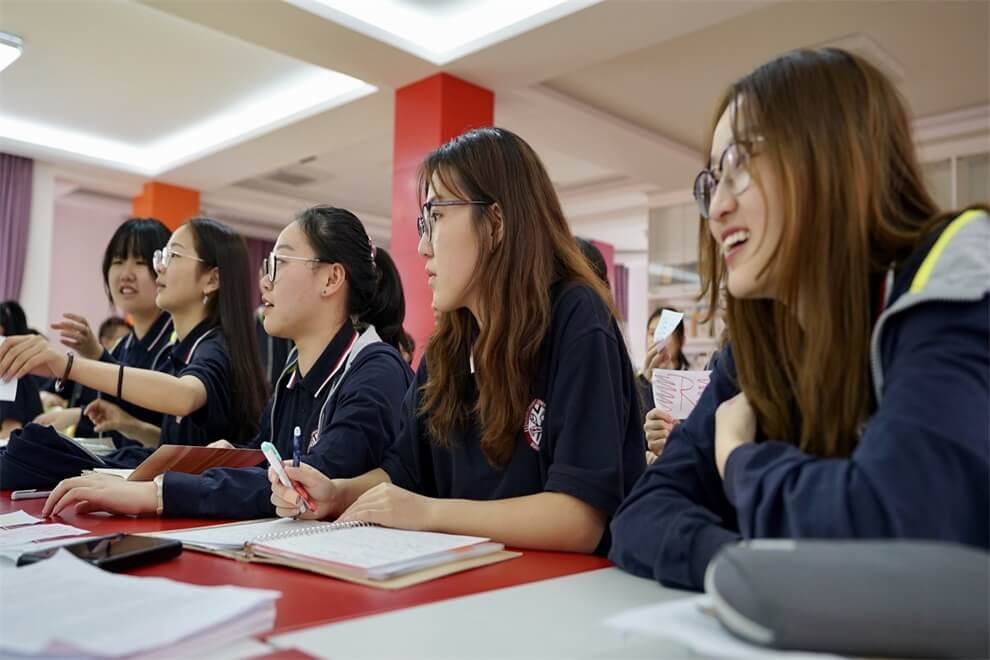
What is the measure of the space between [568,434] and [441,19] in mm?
4252

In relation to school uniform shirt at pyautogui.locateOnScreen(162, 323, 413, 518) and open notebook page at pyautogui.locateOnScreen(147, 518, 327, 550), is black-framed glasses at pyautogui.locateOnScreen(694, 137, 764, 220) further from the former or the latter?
school uniform shirt at pyautogui.locateOnScreen(162, 323, 413, 518)

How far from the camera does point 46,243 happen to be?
7699 mm

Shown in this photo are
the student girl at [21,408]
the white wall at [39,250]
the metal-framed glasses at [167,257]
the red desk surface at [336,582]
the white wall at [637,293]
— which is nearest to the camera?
the red desk surface at [336,582]

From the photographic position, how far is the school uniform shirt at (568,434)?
1.32 m

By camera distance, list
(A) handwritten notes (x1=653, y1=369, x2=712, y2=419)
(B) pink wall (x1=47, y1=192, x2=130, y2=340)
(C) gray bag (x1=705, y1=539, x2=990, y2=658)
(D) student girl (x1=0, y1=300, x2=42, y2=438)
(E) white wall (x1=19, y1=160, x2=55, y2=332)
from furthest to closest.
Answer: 1. (B) pink wall (x1=47, y1=192, x2=130, y2=340)
2. (E) white wall (x1=19, y1=160, x2=55, y2=332)
3. (D) student girl (x1=0, y1=300, x2=42, y2=438)
4. (A) handwritten notes (x1=653, y1=369, x2=712, y2=419)
5. (C) gray bag (x1=705, y1=539, x2=990, y2=658)

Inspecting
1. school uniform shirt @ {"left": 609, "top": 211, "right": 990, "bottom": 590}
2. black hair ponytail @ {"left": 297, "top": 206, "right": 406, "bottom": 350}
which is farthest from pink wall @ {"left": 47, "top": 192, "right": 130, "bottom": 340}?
school uniform shirt @ {"left": 609, "top": 211, "right": 990, "bottom": 590}

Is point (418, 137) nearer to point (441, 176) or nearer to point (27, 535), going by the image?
point (441, 176)

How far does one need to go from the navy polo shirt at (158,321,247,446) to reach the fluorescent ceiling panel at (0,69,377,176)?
3492mm

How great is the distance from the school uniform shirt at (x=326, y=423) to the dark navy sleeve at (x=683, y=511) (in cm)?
78

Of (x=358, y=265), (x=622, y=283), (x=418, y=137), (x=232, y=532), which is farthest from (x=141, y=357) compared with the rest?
(x=622, y=283)

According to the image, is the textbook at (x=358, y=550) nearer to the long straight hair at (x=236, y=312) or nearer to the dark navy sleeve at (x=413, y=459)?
the dark navy sleeve at (x=413, y=459)

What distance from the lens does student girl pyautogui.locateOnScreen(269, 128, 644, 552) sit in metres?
1.30


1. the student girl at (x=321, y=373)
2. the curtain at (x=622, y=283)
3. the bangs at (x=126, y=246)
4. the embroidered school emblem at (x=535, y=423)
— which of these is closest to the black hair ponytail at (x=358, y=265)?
the student girl at (x=321, y=373)

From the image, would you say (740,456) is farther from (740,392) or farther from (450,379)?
(450,379)
